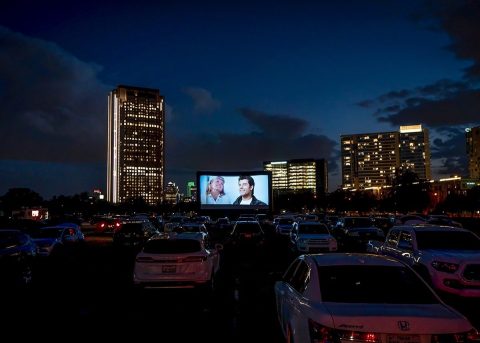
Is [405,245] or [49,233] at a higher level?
[405,245]

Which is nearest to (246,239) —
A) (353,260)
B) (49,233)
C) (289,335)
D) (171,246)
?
(49,233)

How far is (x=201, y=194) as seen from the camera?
245 ft

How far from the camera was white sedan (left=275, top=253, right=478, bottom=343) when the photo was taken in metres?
4.78

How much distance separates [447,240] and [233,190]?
6209cm

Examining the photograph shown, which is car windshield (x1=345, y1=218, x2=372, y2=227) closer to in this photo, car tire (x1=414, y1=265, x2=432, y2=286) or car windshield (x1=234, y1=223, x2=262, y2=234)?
car windshield (x1=234, y1=223, x2=262, y2=234)

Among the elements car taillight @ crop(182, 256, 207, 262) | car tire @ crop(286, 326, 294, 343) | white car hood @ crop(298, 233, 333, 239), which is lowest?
car tire @ crop(286, 326, 294, 343)

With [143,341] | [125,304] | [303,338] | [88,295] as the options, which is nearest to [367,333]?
[303,338]

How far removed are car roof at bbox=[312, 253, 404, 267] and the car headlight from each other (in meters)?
4.51

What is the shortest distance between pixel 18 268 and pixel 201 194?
6108cm

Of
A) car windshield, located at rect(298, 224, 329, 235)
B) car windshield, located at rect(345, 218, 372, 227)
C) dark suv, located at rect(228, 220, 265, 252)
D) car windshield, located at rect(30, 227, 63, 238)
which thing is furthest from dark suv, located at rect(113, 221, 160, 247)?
car windshield, located at rect(345, 218, 372, 227)

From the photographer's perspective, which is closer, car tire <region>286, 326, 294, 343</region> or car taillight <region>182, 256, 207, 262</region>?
car tire <region>286, 326, 294, 343</region>

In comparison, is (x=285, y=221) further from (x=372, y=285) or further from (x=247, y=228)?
(x=372, y=285)

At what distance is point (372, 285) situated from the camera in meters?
5.75

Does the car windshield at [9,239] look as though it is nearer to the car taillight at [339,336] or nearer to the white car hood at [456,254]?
the white car hood at [456,254]
